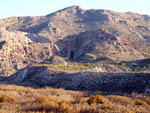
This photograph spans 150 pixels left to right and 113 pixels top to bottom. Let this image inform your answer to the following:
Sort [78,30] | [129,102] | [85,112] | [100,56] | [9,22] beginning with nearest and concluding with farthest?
[85,112]
[129,102]
[100,56]
[78,30]
[9,22]

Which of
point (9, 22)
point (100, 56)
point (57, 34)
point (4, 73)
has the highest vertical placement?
point (9, 22)

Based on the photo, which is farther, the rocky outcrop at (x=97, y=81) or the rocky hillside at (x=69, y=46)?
the rocky hillside at (x=69, y=46)

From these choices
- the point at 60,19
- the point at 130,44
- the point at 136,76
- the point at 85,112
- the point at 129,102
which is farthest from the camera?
the point at 60,19

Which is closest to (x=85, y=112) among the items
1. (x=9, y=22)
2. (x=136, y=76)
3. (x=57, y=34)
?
(x=136, y=76)

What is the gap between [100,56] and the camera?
34875 mm

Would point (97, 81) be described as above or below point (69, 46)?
below

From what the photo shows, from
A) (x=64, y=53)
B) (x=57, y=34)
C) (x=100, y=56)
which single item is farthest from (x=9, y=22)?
(x=100, y=56)

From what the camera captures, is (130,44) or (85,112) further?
(130,44)

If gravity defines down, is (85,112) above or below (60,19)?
below

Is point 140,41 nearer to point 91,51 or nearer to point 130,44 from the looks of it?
point 130,44

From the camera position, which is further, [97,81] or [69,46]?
[69,46]

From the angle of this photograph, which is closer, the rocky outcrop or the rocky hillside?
the rocky outcrop

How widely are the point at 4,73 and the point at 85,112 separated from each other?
29322mm

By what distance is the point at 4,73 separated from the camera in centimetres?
3269
